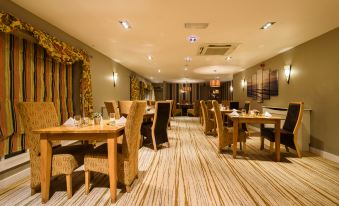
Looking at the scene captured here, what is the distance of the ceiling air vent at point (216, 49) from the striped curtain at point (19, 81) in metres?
3.45

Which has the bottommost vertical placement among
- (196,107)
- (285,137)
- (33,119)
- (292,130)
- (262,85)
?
(285,137)

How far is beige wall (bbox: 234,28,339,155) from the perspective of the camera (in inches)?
149

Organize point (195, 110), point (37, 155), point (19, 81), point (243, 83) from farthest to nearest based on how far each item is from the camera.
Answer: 1. point (195, 110)
2. point (243, 83)
3. point (19, 81)
4. point (37, 155)

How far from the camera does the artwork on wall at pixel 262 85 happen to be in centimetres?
606

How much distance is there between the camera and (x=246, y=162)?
346cm

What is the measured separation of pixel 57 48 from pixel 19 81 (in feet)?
3.08

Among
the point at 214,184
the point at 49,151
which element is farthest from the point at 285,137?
the point at 49,151

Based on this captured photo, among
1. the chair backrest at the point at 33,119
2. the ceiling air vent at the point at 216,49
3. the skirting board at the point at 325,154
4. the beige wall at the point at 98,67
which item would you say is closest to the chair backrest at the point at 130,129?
the chair backrest at the point at 33,119

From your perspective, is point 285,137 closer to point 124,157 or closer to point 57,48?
point 124,157

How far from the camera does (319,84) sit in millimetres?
4168

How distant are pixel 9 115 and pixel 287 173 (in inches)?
161

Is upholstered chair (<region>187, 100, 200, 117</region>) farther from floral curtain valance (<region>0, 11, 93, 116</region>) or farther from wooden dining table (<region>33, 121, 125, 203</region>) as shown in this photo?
wooden dining table (<region>33, 121, 125, 203</region>)

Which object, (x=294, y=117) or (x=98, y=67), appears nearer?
(x=294, y=117)

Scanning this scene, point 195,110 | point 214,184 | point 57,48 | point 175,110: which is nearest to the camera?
point 214,184
